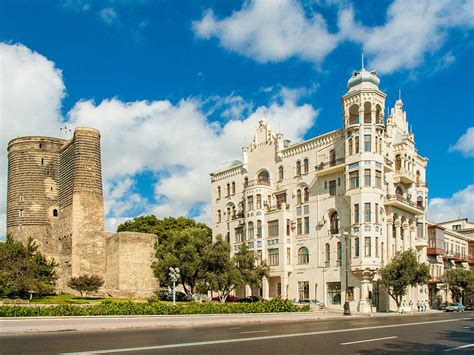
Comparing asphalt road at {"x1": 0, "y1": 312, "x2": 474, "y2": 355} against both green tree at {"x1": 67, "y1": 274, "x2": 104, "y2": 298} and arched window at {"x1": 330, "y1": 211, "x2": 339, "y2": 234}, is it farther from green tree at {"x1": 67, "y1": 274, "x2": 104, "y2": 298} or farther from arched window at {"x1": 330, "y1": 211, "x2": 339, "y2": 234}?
arched window at {"x1": 330, "y1": 211, "x2": 339, "y2": 234}

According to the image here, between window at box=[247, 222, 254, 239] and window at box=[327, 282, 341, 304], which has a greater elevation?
window at box=[247, 222, 254, 239]

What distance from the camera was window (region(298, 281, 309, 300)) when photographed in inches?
2166

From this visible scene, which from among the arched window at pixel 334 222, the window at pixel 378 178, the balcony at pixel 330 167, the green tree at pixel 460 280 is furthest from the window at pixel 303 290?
the green tree at pixel 460 280

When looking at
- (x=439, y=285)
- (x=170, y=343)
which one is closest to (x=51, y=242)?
(x=439, y=285)

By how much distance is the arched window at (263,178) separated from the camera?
202 feet

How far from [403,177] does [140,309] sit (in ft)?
119

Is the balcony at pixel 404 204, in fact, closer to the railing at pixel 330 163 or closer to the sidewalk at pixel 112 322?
the railing at pixel 330 163

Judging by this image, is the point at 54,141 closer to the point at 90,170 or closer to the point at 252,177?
the point at 90,170

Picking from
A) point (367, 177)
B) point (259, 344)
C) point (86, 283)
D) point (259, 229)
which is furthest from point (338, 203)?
point (259, 344)

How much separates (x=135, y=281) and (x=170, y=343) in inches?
1693

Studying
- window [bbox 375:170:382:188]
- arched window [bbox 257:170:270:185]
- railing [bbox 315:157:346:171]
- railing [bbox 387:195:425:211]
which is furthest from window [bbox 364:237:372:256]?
arched window [bbox 257:170:270:185]

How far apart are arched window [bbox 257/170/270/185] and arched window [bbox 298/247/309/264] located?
9.02 meters

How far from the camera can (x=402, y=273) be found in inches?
1849

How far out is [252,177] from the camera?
63.6 m
